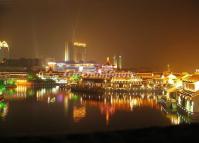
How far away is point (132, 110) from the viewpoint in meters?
20.2

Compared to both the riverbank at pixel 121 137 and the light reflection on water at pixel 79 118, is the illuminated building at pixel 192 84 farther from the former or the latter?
the riverbank at pixel 121 137

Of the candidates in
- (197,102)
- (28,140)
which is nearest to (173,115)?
(197,102)

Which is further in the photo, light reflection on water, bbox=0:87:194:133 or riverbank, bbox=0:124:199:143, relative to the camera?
light reflection on water, bbox=0:87:194:133

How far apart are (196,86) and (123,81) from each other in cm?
2364

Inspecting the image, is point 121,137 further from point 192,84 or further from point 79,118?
point 192,84

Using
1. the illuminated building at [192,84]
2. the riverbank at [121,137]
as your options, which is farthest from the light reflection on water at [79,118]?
the riverbank at [121,137]

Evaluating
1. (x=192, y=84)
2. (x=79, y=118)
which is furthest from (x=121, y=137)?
(x=192, y=84)

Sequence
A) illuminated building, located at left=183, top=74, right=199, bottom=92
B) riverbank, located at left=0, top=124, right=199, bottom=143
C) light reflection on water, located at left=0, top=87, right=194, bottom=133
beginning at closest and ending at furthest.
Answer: riverbank, located at left=0, top=124, right=199, bottom=143 < light reflection on water, located at left=0, top=87, right=194, bottom=133 < illuminated building, located at left=183, top=74, right=199, bottom=92

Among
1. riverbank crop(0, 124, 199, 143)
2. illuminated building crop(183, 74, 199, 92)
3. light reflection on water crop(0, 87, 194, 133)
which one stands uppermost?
illuminated building crop(183, 74, 199, 92)

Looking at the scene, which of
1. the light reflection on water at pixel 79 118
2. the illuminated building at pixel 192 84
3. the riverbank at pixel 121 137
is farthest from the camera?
the illuminated building at pixel 192 84

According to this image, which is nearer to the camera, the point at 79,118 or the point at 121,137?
the point at 121,137

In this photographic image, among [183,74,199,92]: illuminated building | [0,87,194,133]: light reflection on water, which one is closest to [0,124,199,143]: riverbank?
[0,87,194,133]: light reflection on water

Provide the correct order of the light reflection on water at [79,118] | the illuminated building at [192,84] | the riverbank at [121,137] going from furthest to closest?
the illuminated building at [192,84] → the light reflection on water at [79,118] → the riverbank at [121,137]

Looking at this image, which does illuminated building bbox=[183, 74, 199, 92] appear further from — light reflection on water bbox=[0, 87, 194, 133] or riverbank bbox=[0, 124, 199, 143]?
riverbank bbox=[0, 124, 199, 143]
